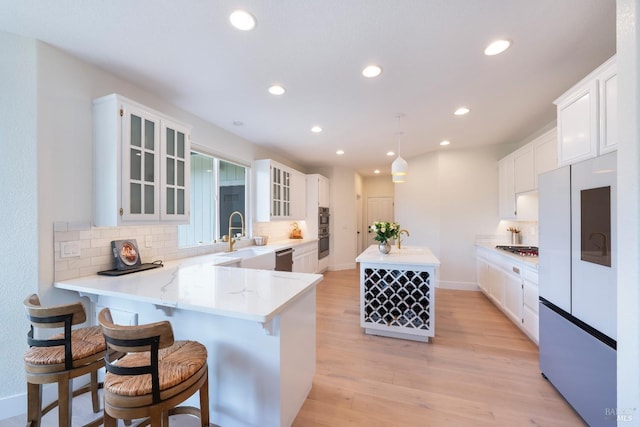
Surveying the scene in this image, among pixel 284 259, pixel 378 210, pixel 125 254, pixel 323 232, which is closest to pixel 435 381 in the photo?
pixel 284 259

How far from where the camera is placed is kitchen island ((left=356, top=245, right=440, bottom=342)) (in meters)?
2.68

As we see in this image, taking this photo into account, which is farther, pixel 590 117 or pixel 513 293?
pixel 513 293

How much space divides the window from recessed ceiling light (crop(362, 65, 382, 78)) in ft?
7.62

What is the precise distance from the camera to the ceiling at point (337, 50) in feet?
4.79

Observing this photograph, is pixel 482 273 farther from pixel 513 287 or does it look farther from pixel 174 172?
pixel 174 172

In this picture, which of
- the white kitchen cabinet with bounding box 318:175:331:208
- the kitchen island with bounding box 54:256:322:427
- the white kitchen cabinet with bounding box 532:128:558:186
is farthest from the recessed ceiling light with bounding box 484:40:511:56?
the white kitchen cabinet with bounding box 318:175:331:208

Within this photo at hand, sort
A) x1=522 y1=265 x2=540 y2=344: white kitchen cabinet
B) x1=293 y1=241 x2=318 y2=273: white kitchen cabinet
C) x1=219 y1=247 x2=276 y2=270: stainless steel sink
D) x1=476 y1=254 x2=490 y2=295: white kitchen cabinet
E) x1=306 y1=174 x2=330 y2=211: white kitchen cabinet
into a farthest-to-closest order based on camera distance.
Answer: x1=306 y1=174 x2=330 y2=211: white kitchen cabinet < x1=293 y1=241 x2=318 y2=273: white kitchen cabinet < x1=476 y1=254 x2=490 y2=295: white kitchen cabinet < x1=219 y1=247 x2=276 y2=270: stainless steel sink < x1=522 y1=265 x2=540 y2=344: white kitchen cabinet

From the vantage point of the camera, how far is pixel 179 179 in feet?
7.89

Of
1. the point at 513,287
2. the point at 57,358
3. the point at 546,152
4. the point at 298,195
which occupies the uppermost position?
the point at 546,152

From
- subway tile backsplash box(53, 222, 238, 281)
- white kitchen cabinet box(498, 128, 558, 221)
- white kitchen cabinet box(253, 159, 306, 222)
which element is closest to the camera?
subway tile backsplash box(53, 222, 238, 281)

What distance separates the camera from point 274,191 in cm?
427

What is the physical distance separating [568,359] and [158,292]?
2.83 m

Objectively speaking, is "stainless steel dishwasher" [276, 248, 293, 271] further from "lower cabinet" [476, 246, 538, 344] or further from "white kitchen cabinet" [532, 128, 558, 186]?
"white kitchen cabinet" [532, 128, 558, 186]

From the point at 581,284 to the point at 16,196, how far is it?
384 centimetres
